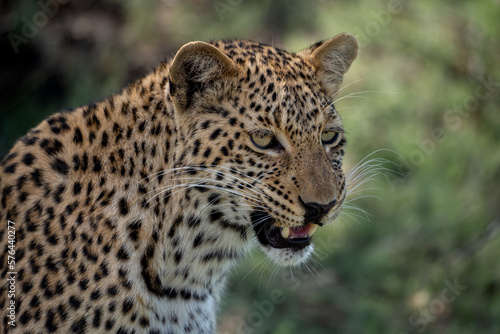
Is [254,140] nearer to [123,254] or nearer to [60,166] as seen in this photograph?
[123,254]

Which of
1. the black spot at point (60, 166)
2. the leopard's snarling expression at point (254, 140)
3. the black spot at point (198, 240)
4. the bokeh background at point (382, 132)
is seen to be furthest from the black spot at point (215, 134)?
the bokeh background at point (382, 132)

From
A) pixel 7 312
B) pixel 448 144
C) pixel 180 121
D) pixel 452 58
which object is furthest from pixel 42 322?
pixel 452 58

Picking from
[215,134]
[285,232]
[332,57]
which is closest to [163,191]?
[215,134]

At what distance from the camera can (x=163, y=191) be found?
436cm

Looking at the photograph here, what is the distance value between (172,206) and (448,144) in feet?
24.7

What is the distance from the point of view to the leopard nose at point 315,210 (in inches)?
170

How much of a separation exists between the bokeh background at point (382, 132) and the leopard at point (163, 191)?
11.5 feet

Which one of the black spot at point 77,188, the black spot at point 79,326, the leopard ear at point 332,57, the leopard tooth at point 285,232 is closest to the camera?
the black spot at point 79,326

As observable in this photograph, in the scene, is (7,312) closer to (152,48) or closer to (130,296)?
(130,296)

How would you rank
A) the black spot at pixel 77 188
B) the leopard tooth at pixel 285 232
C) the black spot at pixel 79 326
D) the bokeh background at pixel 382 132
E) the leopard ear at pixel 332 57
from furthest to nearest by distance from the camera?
1. the bokeh background at pixel 382 132
2. the leopard ear at pixel 332 57
3. the leopard tooth at pixel 285 232
4. the black spot at pixel 77 188
5. the black spot at pixel 79 326

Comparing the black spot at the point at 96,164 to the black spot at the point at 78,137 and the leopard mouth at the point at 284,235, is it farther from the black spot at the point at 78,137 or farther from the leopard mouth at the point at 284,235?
the leopard mouth at the point at 284,235

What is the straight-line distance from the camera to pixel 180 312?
15.5 ft

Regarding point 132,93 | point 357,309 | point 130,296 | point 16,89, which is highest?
point 16,89

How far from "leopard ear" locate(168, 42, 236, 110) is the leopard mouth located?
978 millimetres
